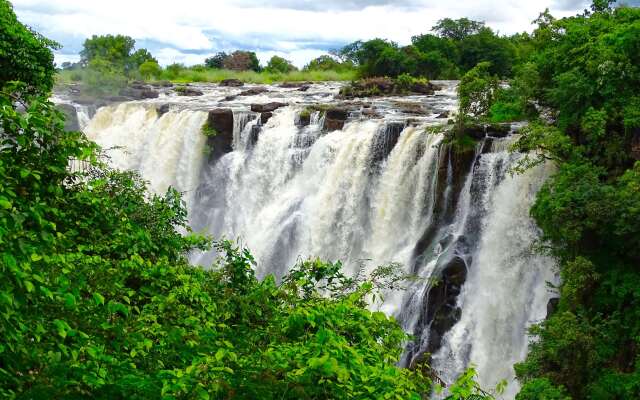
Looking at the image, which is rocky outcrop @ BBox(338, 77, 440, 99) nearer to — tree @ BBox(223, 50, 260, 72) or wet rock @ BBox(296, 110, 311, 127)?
wet rock @ BBox(296, 110, 311, 127)

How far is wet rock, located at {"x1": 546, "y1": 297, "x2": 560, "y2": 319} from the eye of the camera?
12914 millimetres

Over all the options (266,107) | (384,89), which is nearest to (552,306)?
(266,107)

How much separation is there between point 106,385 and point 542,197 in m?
10.2

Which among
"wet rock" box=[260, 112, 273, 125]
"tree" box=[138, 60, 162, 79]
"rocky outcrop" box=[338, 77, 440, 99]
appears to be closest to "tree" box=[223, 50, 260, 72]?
"tree" box=[138, 60, 162, 79]

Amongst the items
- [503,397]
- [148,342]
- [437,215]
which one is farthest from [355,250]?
[148,342]

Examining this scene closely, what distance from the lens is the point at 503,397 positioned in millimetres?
12859

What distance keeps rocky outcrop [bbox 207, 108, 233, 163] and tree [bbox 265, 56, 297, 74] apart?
31.3 m

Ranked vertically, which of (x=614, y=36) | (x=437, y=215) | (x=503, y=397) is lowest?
(x=503, y=397)

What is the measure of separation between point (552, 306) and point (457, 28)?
127 ft

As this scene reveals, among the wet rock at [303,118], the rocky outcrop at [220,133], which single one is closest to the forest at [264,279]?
the rocky outcrop at [220,133]

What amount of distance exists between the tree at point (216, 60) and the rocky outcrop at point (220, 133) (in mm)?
39523

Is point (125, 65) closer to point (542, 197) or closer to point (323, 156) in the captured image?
point (323, 156)

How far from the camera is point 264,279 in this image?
297 inches

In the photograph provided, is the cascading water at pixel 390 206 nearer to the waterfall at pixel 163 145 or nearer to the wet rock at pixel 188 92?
the waterfall at pixel 163 145
